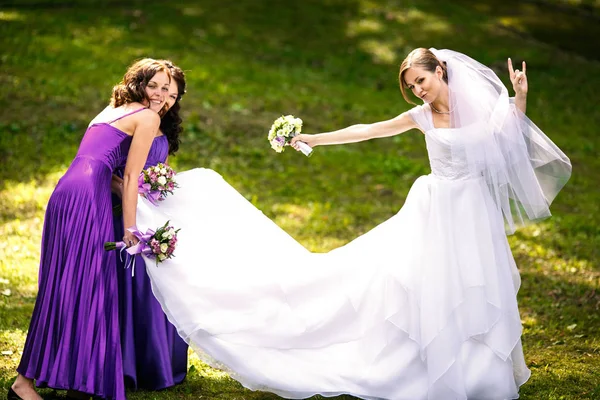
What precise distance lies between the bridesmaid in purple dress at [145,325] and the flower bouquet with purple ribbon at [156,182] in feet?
0.76

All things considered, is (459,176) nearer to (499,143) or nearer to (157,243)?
(499,143)

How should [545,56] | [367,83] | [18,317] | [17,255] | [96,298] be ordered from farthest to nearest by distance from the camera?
[545,56]
[367,83]
[17,255]
[18,317]
[96,298]

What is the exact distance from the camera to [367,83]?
16797 mm

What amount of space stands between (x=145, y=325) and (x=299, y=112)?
9278 millimetres

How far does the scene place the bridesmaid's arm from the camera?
16.4 ft

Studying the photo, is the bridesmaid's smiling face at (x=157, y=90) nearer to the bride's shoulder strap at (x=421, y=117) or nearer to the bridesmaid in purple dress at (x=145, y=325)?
the bridesmaid in purple dress at (x=145, y=325)

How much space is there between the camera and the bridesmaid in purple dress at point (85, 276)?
4.96 m

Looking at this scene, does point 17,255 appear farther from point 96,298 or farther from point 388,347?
point 388,347

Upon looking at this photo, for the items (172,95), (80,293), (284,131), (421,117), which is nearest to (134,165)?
(172,95)

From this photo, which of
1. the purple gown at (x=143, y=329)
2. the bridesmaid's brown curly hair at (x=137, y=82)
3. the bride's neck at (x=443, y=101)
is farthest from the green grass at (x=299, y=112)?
the bride's neck at (x=443, y=101)

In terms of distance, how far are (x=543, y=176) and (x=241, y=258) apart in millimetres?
2371

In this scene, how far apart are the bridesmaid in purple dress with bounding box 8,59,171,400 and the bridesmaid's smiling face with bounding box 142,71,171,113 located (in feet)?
0.40

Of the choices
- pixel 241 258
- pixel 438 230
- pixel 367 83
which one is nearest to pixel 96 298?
pixel 241 258

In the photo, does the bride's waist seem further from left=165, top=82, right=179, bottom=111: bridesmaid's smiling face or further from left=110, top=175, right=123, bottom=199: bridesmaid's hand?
left=110, top=175, right=123, bottom=199: bridesmaid's hand
